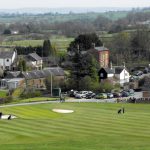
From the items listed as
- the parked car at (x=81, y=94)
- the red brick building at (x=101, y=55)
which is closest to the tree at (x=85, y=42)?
the red brick building at (x=101, y=55)

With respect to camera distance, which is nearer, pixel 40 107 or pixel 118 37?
pixel 40 107

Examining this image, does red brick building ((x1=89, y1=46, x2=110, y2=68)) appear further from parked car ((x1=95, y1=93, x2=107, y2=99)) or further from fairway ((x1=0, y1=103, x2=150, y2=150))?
fairway ((x1=0, y1=103, x2=150, y2=150))

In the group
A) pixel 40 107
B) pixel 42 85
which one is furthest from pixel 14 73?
pixel 40 107

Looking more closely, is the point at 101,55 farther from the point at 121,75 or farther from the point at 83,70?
the point at 83,70

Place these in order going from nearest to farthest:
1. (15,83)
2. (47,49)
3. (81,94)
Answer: (81,94) < (15,83) < (47,49)

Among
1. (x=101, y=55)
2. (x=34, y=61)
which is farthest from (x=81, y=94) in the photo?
(x=34, y=61)

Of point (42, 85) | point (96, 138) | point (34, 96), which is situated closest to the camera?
point (96, 138)

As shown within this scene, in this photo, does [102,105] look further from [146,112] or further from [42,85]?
[42,85]

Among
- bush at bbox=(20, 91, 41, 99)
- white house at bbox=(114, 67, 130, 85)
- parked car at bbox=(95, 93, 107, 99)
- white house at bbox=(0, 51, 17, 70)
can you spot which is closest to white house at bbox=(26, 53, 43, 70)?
white house at bbox=(0, 51, 17, 70)
